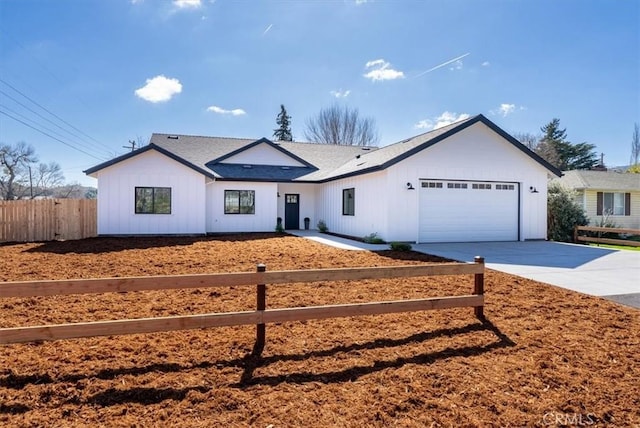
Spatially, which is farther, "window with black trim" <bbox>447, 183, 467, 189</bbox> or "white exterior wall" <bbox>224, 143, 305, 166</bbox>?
"white exterior wall" <bbox>224, 143, 305, 166</bbox>

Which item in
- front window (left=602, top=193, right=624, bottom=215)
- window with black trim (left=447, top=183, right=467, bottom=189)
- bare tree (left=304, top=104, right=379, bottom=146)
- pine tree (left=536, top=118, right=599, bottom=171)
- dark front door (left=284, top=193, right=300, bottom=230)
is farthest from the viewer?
bare tree (left=304, top=104, right=379, bottom=146)

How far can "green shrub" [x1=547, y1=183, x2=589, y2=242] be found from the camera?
17047 mm

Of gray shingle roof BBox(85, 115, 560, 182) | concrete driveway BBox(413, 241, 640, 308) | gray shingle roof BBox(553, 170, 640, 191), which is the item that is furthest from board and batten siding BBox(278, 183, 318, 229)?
gray shingle roof BBox(553, 170, 640, 191)

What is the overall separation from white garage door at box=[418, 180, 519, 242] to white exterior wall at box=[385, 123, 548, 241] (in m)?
0.28

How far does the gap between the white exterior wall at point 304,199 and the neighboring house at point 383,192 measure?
0.94 meters

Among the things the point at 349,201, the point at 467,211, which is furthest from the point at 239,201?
the point at 467,211

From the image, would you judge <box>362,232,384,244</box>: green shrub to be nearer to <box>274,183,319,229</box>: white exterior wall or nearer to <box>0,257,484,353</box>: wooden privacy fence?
<box>274,183,319,229</box>: white exterior wall

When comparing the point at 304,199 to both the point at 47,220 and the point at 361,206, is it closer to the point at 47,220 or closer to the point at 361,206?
the point at 361,206

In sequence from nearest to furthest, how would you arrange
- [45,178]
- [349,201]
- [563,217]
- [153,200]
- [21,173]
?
1. [153,200]
2. [349,201]
3. [563,217]
4. [21,173]
5. [45,178]

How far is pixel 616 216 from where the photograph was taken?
23.5 metres

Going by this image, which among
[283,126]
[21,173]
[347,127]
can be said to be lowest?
[21,173]

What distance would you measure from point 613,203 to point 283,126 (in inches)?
1371

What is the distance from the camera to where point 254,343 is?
4.16 meters

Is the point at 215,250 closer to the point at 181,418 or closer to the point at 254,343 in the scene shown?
the point at 254,343
